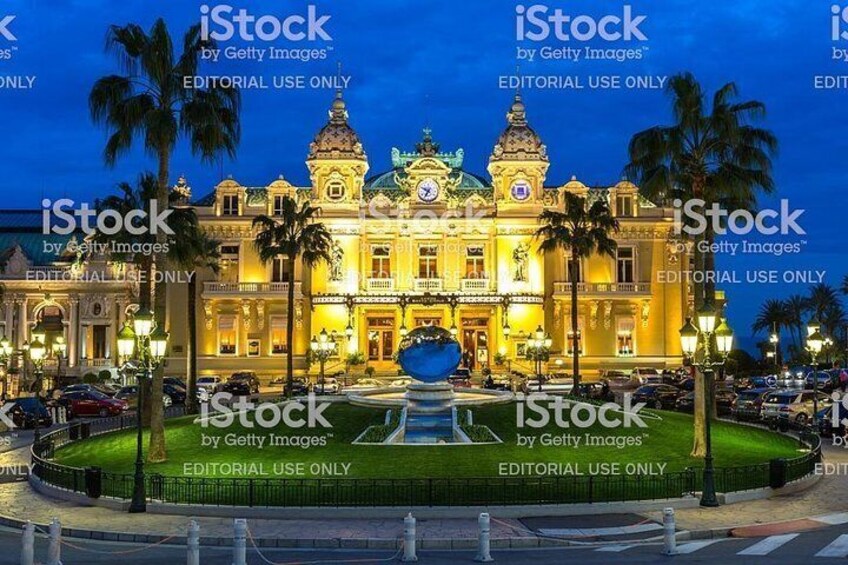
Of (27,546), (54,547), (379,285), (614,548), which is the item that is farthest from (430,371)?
(379,285)

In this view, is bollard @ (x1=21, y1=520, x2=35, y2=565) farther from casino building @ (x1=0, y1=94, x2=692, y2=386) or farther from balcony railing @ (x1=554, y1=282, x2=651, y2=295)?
balcony railing @ (x1=554, y1=282, x2=651, y2=295)

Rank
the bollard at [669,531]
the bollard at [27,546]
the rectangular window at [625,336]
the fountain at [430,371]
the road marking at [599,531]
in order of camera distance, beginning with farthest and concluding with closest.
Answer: the rectangular window at [625,336], the fountain at [430,371], the road marking at [599,531], the bollard at [669,531], the bollard at [27,546]

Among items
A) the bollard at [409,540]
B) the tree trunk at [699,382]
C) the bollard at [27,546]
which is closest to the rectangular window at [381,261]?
the tree trunk at [699,382]

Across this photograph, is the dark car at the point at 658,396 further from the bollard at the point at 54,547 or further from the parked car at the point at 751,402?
the bollard at the point at 54,547

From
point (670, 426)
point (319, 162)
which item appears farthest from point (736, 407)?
point (319, 162)

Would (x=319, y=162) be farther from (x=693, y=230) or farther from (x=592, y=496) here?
(x=592, y=496)

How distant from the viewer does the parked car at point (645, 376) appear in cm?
6278

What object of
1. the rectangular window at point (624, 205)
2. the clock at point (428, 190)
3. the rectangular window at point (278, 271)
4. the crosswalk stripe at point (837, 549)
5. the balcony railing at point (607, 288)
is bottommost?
the crosswalk stripe at point (837, 549)

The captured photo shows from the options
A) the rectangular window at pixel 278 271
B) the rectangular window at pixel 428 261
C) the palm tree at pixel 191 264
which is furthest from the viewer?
the rectangular window at pixel 278 271

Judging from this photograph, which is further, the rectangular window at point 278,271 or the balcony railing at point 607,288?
the rectangular window at point 278,271

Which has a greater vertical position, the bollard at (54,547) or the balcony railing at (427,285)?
the balcony railing at (427,285)

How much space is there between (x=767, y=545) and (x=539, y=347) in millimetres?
34049

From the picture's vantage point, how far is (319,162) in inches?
2842

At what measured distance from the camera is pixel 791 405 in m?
41.7
